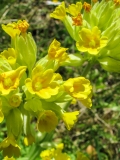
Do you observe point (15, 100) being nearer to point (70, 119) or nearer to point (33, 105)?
point (33, 105)

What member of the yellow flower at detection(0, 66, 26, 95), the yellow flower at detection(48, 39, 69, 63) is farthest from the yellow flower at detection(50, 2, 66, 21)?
the yellow flower at detection(0, 66, 26, 95)

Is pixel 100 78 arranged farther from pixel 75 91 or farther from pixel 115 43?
pixel 75 91

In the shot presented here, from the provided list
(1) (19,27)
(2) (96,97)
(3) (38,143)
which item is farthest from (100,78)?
(1) (19,27)

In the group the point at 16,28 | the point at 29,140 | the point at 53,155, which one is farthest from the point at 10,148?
the point at 16,28

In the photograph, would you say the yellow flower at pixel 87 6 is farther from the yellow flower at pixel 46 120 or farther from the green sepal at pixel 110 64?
the yellow flower at pixel 46 120

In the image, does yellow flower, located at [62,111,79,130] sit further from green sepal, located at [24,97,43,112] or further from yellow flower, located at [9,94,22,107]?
yellow flower, located at [9,94,22,107]

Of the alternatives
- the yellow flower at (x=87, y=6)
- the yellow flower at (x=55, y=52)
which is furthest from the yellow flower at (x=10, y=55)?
the yellow flower at (x=87, y=6)

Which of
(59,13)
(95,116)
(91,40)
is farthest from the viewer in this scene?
(95,116)
